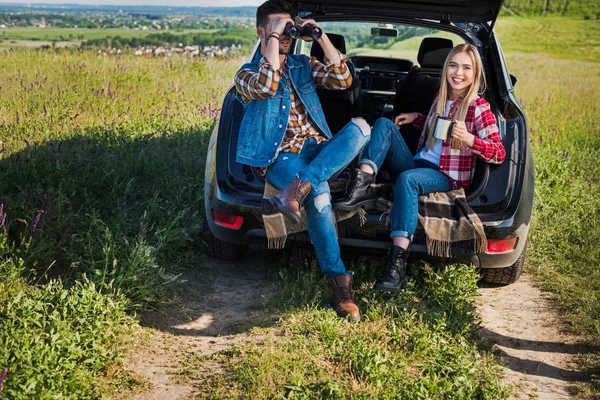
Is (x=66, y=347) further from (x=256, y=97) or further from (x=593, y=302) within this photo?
(x=593, y=302)

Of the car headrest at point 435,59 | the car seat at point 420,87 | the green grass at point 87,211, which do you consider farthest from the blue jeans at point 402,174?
the green grass at point 87,211

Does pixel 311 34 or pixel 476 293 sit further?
pixel 476 293

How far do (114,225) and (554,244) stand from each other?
3.34 m

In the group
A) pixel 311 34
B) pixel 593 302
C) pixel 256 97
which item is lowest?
pixel 593 302

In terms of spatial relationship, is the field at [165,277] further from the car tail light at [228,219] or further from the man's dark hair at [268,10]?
the man's dark hair at [268,10]

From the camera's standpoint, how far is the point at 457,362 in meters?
3.48

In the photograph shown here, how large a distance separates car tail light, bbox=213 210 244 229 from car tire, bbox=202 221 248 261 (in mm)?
454

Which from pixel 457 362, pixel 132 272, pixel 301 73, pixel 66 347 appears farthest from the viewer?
pixel 301 73

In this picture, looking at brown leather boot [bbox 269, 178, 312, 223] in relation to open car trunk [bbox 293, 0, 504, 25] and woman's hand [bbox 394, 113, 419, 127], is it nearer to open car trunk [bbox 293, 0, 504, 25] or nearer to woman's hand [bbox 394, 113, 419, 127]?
woman's hand [bbox 394, 113, 419, 127]

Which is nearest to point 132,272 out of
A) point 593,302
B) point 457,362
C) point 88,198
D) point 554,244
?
point 88,198

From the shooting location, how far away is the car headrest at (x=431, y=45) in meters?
5.21

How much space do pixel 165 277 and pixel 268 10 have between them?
1.69 meters

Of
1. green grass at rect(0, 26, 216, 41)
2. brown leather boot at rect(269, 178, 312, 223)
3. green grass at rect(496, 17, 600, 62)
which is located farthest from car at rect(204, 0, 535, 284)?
green grass at rect(496, 17, 600, 62)

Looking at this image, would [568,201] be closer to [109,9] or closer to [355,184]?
[355,184]
